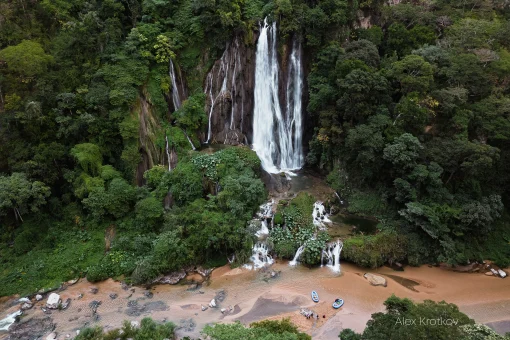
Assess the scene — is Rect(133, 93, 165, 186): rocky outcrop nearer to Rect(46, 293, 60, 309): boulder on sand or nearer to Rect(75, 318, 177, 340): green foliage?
Rect(46, 293, 60, 309): boulder on sand

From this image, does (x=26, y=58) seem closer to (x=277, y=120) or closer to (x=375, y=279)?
(x=277, y=120)

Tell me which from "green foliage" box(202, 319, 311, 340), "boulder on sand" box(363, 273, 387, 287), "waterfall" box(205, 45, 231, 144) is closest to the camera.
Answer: "green foliage" box(202, 319, 311, 340)

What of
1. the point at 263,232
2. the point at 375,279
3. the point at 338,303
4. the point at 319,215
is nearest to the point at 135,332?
the point at 263,232

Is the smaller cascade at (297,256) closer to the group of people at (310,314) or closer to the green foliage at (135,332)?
the group of people at (310,314)


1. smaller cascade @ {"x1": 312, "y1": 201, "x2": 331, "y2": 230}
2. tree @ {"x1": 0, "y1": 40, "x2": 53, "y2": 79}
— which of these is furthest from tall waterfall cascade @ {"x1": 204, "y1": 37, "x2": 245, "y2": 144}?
tree @ {"x1": 0, "y1": 40, "x2": 53, "y2": 79}

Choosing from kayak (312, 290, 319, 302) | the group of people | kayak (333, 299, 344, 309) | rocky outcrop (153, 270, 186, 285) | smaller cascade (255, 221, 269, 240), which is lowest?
the group of people

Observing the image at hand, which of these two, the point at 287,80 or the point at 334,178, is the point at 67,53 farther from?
the point at 334,178

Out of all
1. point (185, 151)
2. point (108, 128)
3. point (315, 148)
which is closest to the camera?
point (108, 128)

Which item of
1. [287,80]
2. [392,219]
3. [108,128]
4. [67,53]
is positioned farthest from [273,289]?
[67,53]
